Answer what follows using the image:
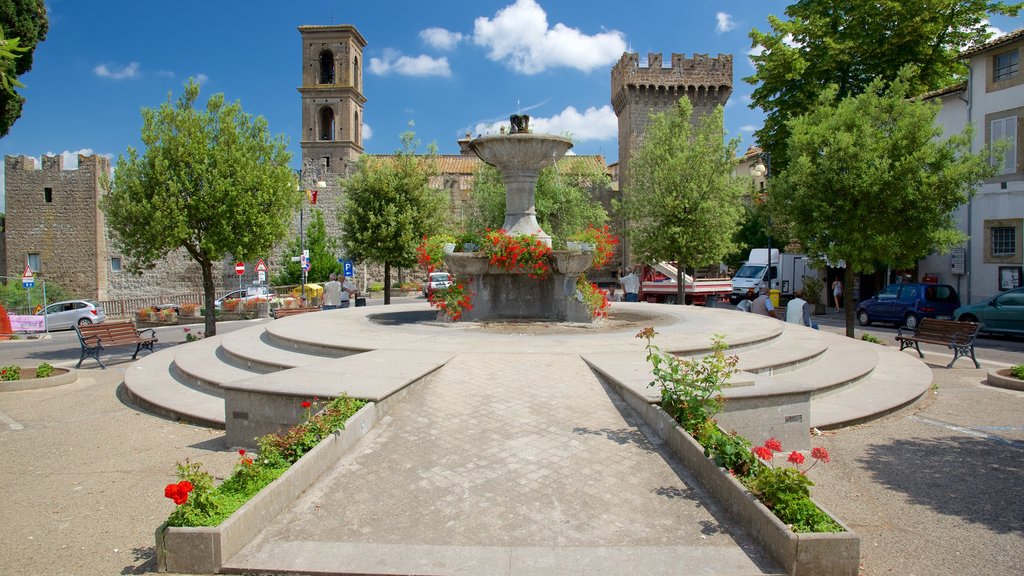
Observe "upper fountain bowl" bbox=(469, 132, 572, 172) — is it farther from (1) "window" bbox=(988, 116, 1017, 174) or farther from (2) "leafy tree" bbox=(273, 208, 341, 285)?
(2) "leafy tree" bbox=(273, 208, 341, 285)

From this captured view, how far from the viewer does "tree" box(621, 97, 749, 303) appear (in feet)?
73.8

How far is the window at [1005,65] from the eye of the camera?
22141 millimetres

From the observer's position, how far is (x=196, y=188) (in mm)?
15039

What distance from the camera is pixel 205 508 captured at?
4.11m

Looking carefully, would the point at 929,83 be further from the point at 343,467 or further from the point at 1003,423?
the point at 343,467

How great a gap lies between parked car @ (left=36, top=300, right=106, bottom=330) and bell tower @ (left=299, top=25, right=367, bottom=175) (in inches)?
1166

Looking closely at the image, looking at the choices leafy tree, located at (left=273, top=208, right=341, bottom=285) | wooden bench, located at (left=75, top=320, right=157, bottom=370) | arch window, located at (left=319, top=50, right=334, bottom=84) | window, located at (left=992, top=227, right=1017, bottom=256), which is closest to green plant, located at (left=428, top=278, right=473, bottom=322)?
wooden bench, located at (left=75, top=320, right=157, bottom=370)

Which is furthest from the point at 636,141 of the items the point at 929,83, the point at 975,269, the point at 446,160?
the point at 975,269

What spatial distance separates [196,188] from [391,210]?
819 centimetres

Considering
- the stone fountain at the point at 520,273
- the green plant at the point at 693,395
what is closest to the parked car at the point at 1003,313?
the stone fountain at the point at 520,273

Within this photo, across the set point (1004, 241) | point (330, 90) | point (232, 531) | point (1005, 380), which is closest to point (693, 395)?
point (232, 531)

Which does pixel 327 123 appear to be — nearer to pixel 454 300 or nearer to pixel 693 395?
pixel 454 300

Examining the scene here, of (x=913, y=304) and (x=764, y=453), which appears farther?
(x=913, y=304)

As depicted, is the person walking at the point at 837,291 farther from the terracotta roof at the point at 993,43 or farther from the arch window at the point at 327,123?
the arch window at the point at 327,123
